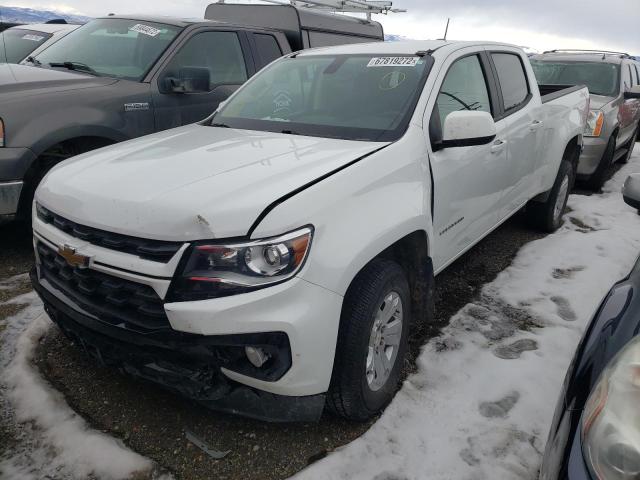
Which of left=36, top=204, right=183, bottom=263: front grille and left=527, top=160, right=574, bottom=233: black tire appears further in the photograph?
left=527, top=160, right=574, bottom=233: black tire

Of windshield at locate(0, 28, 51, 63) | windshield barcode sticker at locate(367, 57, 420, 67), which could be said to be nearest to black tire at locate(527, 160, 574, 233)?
windshield barcode sticker at locate(367, 57, 420, 67)

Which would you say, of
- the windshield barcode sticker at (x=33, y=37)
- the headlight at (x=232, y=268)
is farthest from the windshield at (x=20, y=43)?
the headlight at (x=232, y=268)

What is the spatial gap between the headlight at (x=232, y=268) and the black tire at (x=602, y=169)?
20.6 ft

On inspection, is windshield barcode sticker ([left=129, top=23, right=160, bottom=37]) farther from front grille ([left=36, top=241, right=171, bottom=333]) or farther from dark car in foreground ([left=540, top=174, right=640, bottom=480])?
dark car in foreground ([left=540, top=174, right=640, bottom=480])

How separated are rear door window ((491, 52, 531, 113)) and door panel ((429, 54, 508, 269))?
319 millimetres

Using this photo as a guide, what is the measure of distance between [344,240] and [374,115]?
1.10 meters

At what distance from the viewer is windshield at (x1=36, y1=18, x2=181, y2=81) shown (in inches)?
178

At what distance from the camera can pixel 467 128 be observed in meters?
2.65

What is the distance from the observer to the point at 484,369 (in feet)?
9.16

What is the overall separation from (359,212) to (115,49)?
364 centimetres

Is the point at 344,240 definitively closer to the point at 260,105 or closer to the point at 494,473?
the point at 494,473

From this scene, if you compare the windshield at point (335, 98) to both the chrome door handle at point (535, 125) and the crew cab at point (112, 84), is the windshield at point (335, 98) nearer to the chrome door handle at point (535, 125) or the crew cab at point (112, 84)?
the crew cab at point (112, 84)

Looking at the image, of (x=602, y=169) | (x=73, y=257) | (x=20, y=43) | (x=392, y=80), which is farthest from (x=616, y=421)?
(x=20, y=43)

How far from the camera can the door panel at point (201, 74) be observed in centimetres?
443
